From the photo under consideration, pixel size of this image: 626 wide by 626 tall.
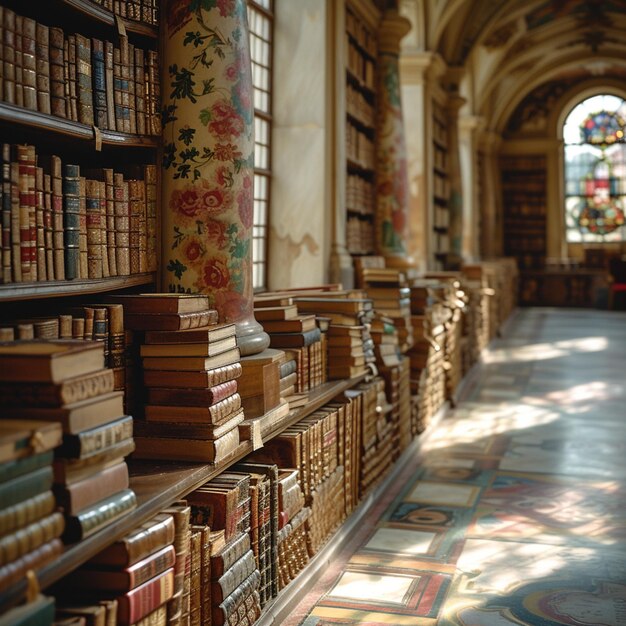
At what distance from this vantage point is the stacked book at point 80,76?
3.10m

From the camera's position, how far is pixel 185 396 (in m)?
3.44

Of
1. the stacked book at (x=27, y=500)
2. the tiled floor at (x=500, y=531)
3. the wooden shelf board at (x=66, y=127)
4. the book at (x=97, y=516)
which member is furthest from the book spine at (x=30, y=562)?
the tiled floor at (x=500, y=531)

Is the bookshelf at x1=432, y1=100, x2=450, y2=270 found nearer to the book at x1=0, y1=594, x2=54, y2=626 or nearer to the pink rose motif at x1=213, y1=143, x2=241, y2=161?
the pink rose motif at x1=213, y1=143, x2=241, y2=161

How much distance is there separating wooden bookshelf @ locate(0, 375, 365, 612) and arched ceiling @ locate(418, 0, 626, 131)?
10248 millimetres

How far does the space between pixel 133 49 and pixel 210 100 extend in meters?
0.39

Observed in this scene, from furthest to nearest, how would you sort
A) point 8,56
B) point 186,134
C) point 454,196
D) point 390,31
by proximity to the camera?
1. point 454,196
2. point 390,31
3. point 186,134
4. point 8,56

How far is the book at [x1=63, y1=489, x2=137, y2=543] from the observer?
2439mm

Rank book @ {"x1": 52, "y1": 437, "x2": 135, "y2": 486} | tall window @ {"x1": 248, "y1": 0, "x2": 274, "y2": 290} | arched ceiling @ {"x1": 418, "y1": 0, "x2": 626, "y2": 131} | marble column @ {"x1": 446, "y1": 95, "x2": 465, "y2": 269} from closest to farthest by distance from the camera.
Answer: book @ {"x1": 52, "y1": 437, "x2": 135, "y2": 486} → tall window @ {"x1": 248, "y1": 0, "x2": 274, "y2": 290} → arched ceiling @ {"x1": 418, "y1": 0, "x2": 626, "y2": 131} → marble column @ {"x1": 446, "y1": 95, "x2": 465, "y2": 269}

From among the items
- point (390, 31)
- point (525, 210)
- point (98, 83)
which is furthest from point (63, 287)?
point (525, 210)

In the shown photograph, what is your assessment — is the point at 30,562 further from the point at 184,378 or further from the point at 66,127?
the point at 66,127

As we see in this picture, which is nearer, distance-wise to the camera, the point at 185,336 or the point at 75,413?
the point at 75,413

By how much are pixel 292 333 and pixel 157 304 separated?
1552mm

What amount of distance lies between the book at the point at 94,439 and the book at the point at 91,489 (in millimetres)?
77

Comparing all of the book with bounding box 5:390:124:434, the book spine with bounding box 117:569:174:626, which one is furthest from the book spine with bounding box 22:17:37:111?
the book spine with bounding box 117:569:174:626
